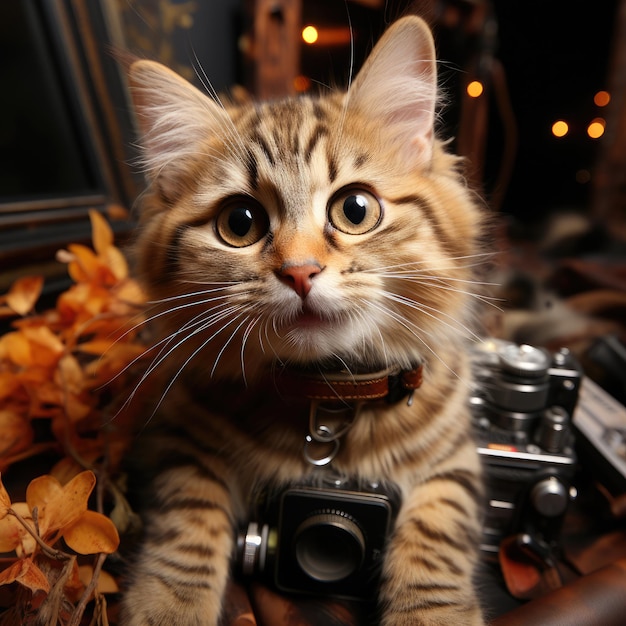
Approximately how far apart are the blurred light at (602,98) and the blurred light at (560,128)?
103mm

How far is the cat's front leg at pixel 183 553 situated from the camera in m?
0.54

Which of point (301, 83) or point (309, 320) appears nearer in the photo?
point (309, 320)

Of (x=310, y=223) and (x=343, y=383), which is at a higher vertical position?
(x=310, y=223)

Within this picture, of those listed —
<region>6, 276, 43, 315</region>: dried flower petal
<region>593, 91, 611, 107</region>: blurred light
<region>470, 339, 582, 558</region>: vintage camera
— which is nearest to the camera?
<region>470, 339, 582, 558</region>: vintage camera

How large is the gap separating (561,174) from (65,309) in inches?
62.4

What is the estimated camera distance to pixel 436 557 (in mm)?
594

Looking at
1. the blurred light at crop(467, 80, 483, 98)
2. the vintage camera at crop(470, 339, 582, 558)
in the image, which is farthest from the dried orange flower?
the blurred light at crop(467, 80, 483, 98)

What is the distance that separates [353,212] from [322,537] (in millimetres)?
397

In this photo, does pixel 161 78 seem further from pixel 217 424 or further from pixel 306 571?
pixel 306 571

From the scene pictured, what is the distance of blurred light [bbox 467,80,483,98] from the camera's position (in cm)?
153

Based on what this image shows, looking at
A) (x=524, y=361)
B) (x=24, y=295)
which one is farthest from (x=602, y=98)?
(x=24, y=295)

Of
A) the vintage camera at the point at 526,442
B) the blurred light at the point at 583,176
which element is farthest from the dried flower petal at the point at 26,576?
the blurred light at the point at 583,176

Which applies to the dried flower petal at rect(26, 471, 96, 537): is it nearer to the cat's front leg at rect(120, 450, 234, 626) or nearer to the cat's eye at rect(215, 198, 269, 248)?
the cat's front leg at rect(120, 450, 234, 626)

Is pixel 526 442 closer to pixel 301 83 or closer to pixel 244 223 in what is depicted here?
pixel 244 223
